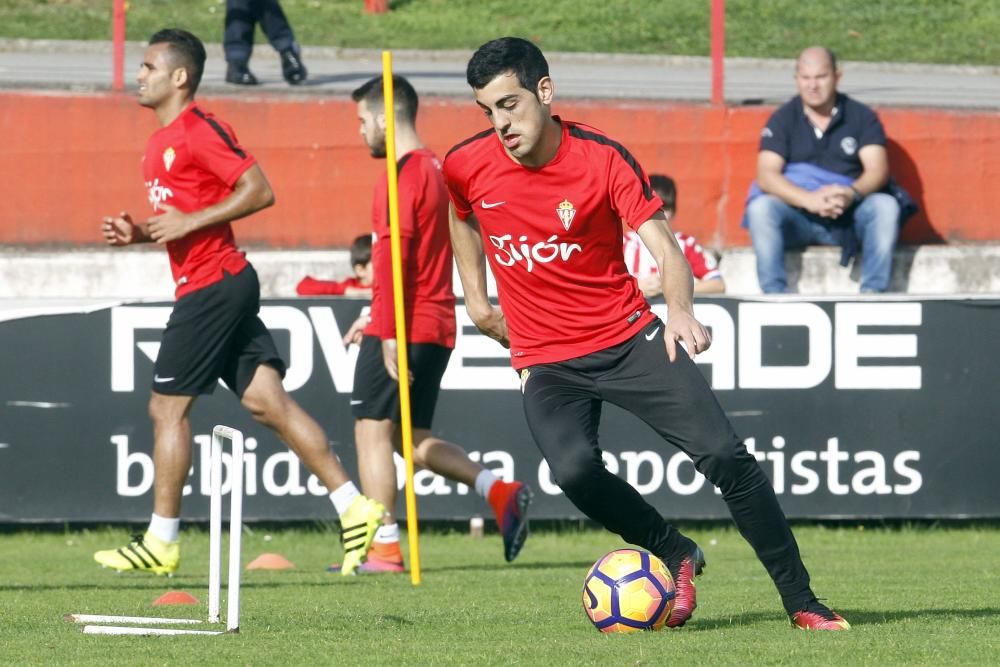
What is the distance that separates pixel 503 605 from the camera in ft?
23.2

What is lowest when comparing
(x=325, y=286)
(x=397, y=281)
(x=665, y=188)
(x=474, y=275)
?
(x=325, y=286)

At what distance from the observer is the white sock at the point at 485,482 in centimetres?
872

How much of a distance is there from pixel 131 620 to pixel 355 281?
502 centimetres

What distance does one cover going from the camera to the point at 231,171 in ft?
27.5

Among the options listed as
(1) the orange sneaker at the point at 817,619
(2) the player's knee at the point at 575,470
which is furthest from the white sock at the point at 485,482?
(1) the orange sneaker at the point at 817,619

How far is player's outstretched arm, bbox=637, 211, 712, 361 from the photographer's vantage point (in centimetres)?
563

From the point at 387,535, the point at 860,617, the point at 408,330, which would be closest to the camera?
the point at 860,617

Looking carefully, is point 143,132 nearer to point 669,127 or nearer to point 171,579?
point 669,127

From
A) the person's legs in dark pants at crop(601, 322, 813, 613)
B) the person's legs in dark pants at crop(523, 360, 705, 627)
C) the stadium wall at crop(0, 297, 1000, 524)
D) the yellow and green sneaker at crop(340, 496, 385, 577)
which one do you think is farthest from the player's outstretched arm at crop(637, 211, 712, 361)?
the stadium wall at crop(0, 297, 1000, 524)

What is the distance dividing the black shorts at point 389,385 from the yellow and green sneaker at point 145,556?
118 cm

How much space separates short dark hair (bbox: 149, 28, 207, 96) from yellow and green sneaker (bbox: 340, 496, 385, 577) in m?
2.18

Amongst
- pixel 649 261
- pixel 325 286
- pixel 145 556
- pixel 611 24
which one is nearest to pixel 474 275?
pixel 145 556

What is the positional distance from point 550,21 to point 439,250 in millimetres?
9030

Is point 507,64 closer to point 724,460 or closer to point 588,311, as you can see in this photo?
point 588,311
